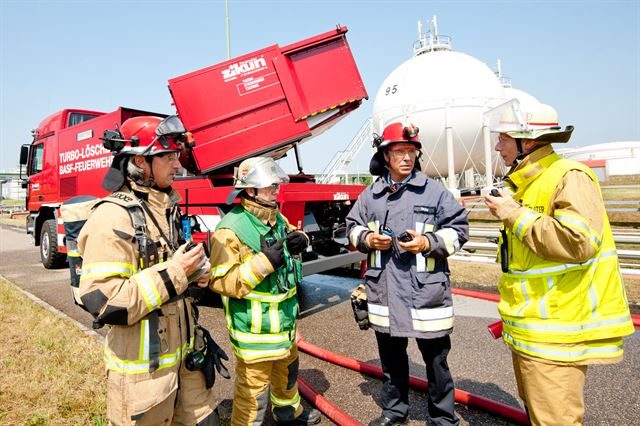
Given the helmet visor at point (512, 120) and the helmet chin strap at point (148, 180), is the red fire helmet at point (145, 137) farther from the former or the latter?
the helmet visor at point (512, 120)

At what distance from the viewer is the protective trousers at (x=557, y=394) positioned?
1.66 metres

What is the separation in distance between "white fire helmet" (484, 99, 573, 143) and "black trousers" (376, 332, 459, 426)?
4.14ft

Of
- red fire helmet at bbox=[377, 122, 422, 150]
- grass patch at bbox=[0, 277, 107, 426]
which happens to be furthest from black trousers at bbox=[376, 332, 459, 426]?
grass patch at bbox=[0, 277, 107, 426]

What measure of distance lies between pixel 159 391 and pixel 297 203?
3.04 m

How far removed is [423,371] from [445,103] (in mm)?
12165

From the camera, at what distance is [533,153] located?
6.23 ft

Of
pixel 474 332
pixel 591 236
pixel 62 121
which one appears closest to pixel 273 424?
pixel 591 236

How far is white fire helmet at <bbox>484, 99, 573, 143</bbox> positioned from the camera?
6.12ft

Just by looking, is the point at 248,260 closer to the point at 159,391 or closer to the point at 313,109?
the point at 159,391

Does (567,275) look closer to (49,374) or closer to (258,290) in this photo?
(258,290)

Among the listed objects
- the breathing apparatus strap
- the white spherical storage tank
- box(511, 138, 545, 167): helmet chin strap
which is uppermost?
the white spherical storage tank

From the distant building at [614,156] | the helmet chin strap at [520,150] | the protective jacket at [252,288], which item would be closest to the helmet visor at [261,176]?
the protective jacket at [252,288]

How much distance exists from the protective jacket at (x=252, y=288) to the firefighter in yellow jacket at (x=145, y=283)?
20 centimetres

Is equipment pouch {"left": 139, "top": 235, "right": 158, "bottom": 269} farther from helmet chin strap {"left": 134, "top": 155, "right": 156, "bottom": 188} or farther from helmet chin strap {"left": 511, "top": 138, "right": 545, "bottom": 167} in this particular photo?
helmet chin strap {"left": 511, "top": 138, "right": 545, "bottom": 167}
